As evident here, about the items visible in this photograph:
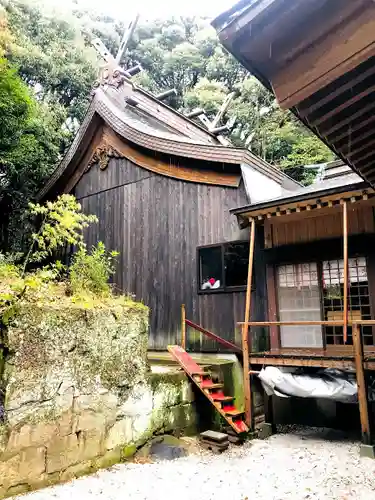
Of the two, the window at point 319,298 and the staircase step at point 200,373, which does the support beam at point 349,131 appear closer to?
the staircase step at point 200,373

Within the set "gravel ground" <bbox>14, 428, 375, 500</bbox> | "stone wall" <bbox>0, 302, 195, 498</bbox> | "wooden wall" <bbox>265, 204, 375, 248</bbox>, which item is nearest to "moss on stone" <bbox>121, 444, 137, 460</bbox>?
"stone wall" <bbox>0, 302, 195, 498</bbox>

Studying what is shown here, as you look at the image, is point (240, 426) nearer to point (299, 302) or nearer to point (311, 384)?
point (311, 384)

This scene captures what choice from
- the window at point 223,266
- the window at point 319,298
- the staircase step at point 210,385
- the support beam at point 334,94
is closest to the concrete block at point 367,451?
the window at point 319,298

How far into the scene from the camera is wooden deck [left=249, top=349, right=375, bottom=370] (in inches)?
229

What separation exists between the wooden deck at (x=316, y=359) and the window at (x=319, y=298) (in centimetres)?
34

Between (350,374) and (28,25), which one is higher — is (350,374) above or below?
below

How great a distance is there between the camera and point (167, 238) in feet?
29.8

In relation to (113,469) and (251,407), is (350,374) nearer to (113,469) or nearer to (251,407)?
(251,407)

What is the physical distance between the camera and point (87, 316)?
5.04 m

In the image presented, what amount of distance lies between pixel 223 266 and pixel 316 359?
2.69 metres

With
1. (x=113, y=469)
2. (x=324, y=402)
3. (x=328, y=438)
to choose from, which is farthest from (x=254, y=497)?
(x=324, y=402)

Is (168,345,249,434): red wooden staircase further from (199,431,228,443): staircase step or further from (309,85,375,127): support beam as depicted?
(309,85,375,127): support beam

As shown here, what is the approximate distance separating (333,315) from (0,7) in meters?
18.4

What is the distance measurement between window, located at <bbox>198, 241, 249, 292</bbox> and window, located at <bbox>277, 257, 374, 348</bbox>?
87 centimetres
